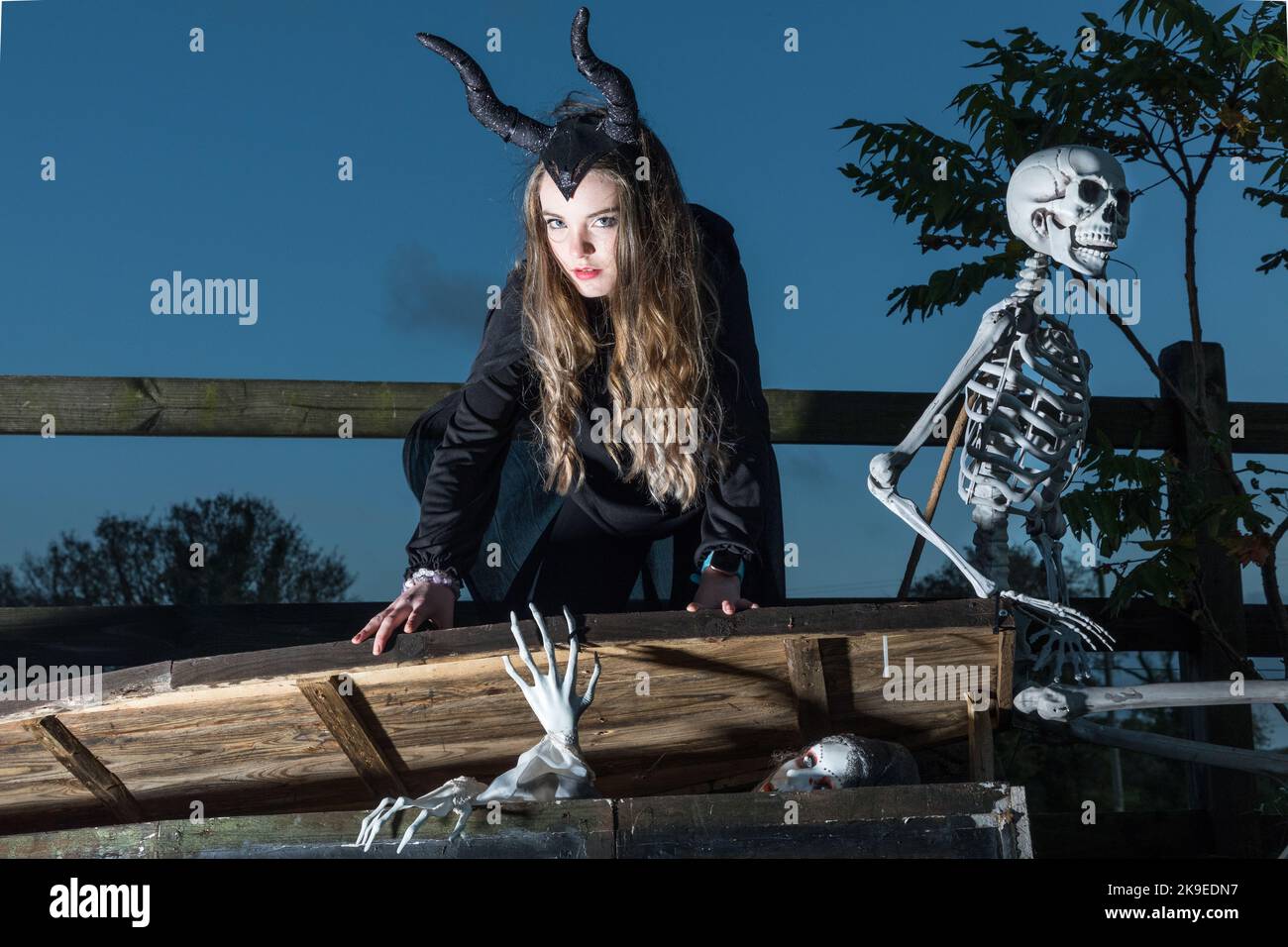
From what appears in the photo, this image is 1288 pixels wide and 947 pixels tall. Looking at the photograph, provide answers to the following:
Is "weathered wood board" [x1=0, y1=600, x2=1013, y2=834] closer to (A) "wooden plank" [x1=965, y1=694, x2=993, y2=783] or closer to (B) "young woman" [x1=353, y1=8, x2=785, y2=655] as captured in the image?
(A) "wooden plank" [x1=965, y1=694, x2=993, y2=783]

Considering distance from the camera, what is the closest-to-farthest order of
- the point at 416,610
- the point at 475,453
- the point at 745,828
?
the point at 745,828 → the point at 416,610 → the point at 475,453

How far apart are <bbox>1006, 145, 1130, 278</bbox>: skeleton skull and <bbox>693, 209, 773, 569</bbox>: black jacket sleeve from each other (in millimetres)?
558

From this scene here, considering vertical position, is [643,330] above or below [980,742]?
above

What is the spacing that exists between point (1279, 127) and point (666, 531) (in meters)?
2.40

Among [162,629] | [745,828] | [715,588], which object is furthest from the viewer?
[162,629]

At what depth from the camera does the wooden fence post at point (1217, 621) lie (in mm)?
3168

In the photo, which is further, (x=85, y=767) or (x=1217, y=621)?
(x=1217, y=621)

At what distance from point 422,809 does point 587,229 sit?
3.73 ft

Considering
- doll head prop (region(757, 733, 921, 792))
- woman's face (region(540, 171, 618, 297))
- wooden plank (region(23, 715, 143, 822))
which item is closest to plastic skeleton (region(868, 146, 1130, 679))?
doll head prop (region(757, 733, 921, 792))

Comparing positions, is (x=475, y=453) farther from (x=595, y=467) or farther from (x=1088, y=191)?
(x=1088, y=191)

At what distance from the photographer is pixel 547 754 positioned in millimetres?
1830

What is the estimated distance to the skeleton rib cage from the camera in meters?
2.37

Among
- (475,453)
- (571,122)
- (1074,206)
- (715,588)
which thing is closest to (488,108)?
(571,122)

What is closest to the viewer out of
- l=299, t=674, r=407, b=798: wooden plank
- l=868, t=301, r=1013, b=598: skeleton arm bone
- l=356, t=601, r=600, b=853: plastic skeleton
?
l=356, t=601, r=600, b=853: plastic skeleton
